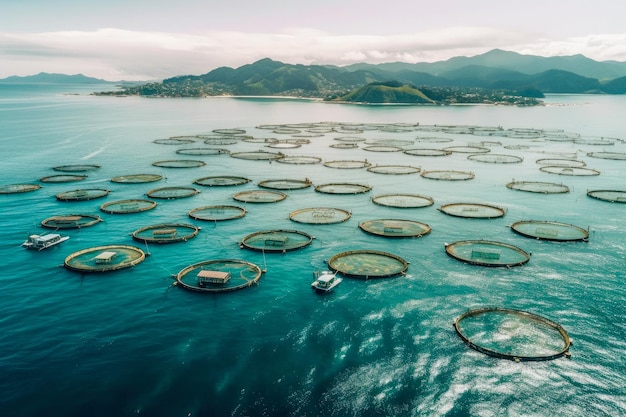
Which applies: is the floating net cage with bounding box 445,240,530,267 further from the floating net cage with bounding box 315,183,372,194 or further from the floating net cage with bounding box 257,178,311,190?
the floating net cage with bounding box 257,178,311,190

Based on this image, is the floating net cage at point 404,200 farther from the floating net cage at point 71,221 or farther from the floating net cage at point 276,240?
the floating net cage at point 71,221

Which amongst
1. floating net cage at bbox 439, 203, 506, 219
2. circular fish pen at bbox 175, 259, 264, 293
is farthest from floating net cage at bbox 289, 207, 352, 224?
circular fish pen at bbox 175, 259, 264, 293

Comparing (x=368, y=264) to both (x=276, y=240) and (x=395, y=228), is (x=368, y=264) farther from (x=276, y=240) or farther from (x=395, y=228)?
(x=276, y=240)

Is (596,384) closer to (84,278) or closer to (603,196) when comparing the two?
(84,278)

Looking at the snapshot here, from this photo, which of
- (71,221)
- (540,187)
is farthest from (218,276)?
Result: (540,187)

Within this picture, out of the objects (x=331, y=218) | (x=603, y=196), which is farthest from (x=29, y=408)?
(x=603, y=196)
